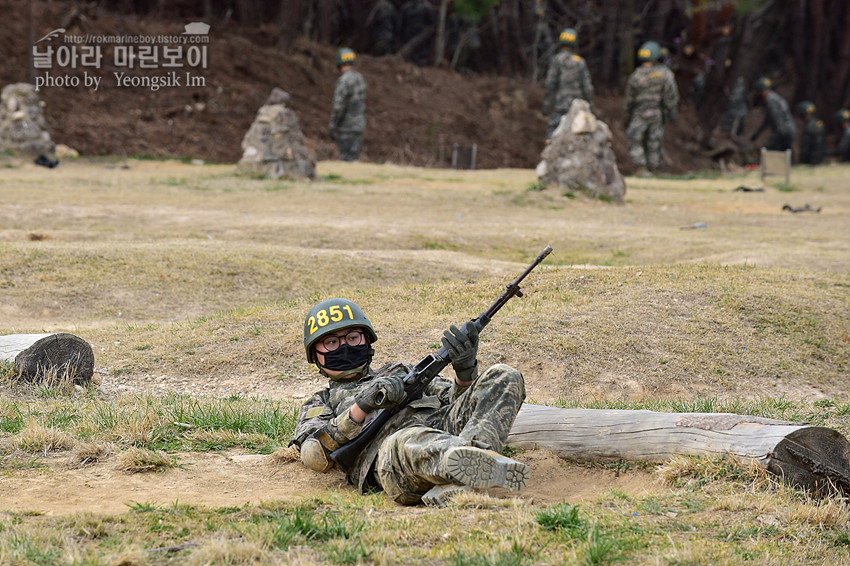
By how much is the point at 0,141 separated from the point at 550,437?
62.8 feet

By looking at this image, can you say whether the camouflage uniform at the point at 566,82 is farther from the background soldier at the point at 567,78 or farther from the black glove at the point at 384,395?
the black glove at the point at 384,395

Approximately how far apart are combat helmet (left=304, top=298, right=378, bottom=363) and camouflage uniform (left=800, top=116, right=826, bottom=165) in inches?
1172

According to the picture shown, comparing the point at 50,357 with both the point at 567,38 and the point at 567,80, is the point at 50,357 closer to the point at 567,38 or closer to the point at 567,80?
the point at 567,80

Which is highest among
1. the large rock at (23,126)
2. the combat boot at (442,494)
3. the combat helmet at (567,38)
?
the combat helmet at (567,38)

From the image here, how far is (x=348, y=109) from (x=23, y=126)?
7380 mm

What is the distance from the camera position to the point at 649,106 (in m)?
25.3

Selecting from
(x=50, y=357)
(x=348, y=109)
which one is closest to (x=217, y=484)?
(x=50, y=357)

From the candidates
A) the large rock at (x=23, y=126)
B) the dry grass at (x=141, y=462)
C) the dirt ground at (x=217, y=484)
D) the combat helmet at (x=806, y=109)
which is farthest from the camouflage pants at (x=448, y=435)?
the combat helmet at (x=806, y=109)

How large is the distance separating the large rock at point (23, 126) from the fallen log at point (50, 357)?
15.1m

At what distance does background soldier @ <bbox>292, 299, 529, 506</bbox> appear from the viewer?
4.21 metres

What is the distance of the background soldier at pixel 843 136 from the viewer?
106 feet

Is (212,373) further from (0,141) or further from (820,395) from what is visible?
(0,141)

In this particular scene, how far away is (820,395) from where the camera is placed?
7.21 metres

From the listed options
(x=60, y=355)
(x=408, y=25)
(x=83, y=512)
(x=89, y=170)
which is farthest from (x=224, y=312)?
(x=408, y=25)
